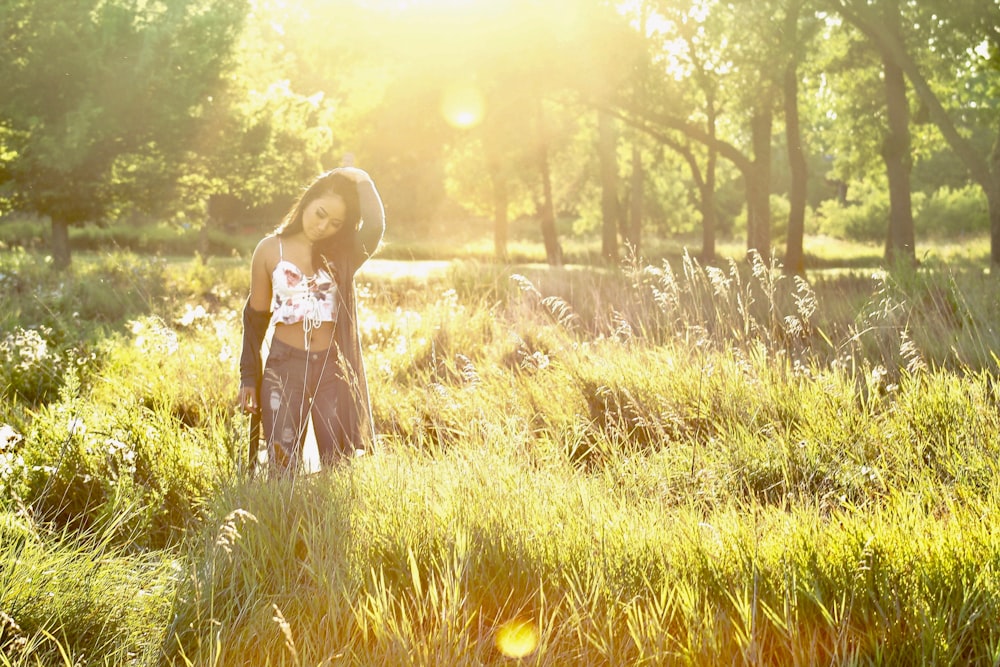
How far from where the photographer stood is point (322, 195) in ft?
15.6

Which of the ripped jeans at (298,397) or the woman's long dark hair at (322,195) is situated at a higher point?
the woman's long dark hair at (322,195)

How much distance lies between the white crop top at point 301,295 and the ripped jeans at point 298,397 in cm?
17

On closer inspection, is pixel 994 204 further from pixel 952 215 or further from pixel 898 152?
pixel 952 215

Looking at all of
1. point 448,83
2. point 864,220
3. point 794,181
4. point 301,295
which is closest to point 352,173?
point 301,295

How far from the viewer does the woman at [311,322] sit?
15.3 feet

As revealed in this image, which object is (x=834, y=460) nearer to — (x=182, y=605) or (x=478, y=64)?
(x=182, y=605)

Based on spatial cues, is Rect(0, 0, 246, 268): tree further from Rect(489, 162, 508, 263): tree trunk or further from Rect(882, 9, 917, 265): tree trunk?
Rect(882, 9, 917, 265): tree trunk

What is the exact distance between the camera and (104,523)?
157 inches

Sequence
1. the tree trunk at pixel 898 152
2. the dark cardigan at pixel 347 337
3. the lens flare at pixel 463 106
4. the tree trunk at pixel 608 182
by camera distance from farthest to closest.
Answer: the tree trunk at pixel 608 182 → the lens flare at pixel 463 106 → the tree trunk at pixel 898 152 → the dark cardigan at pixel 347 337

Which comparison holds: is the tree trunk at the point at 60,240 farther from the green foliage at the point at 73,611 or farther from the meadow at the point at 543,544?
the green foliage at the point at 73,611

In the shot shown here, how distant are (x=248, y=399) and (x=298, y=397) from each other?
0.27m

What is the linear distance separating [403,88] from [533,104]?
5173mm

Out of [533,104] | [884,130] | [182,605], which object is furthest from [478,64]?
[182,605]

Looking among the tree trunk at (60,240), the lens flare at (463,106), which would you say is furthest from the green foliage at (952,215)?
the tree trunk at (60,240)
